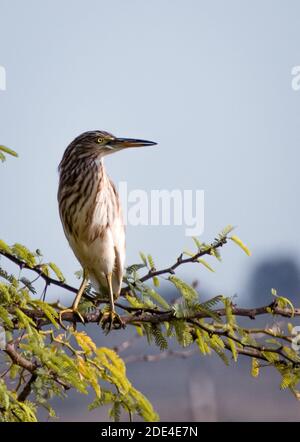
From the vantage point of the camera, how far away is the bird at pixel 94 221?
170 inches

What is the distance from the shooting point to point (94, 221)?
14.3 ft

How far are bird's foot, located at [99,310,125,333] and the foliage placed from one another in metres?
0.24

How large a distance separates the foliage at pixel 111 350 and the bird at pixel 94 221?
2.27 feet

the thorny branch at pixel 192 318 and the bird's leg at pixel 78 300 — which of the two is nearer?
the thorny branch at pixel 192 318

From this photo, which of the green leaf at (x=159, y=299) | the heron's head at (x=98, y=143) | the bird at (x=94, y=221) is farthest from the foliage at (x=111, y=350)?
the heron's head at (x=98, y=143)

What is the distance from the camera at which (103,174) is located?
4617 mm

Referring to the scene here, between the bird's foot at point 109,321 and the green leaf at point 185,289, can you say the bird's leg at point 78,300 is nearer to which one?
the bird's foot at point 109,321

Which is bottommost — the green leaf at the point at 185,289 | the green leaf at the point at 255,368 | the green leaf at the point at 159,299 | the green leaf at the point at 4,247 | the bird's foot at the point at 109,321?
the green leaf at the point at 255,368

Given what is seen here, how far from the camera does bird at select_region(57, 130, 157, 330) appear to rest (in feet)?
14.2

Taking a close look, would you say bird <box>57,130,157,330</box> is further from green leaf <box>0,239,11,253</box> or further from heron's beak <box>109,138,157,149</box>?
green leaf <box>0,239,11,253</box>

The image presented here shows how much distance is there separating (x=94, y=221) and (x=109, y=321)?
0.61m

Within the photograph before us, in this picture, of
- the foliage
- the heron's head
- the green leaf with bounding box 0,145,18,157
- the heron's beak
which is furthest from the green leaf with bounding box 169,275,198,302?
the heron's head

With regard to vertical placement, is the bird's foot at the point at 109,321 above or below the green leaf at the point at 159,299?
below
